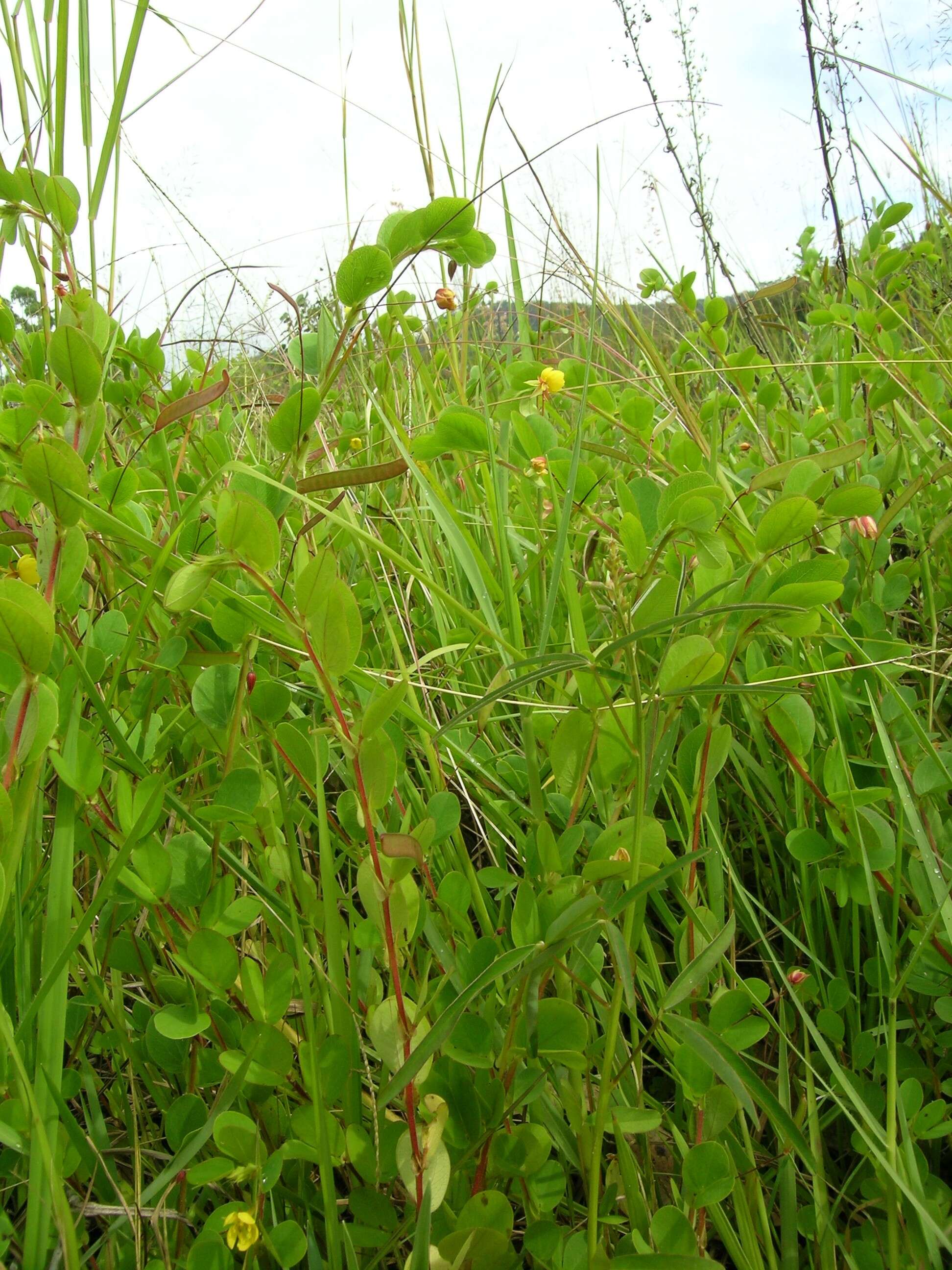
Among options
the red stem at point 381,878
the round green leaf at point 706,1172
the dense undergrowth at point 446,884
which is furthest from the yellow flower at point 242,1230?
the round green leaf at point 706,1172

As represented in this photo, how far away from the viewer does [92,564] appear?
0.92 meters

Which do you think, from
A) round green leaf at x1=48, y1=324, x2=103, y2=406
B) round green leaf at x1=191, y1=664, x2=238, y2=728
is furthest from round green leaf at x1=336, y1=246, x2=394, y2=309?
round green leaf at x1=191, y1=664, x2=238, y2=728

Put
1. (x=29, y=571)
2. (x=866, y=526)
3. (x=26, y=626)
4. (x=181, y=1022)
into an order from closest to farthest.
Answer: (x=26, y=626) → (x=181, y=1022) → (x=29, y=571) → (x=866, y=526)

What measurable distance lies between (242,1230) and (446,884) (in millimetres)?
249

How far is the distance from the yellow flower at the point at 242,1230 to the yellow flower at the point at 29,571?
46 centimetres

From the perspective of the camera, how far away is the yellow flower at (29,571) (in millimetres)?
700

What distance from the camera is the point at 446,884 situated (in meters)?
0.65

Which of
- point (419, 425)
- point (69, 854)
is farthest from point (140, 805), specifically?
point (419, 425)

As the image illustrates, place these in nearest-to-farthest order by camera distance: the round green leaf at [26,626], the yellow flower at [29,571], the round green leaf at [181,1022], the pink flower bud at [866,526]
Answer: the round green leaf at [26,626] < the round green leaf at [181,1022] < the yellow flower at [29,571] < the pink flower bud at [866,526]

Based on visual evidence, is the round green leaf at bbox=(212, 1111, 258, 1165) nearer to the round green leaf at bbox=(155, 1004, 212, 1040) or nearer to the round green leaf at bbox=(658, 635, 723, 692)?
the round green leaf at bbox=(155, 1004, 212, 1040)

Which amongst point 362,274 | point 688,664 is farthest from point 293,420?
point 688,664

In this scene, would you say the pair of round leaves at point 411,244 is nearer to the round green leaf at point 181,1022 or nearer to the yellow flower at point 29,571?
the yellow flower at point 29,571

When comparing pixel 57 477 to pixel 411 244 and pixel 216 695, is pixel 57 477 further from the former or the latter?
pixel 411 244

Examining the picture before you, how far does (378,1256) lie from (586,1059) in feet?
0.60
